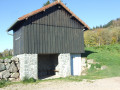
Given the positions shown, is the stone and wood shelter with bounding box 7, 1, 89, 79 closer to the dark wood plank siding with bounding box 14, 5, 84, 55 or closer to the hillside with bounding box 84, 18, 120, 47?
the dark wood plank siding with bounding box 14, 5, 84, 55

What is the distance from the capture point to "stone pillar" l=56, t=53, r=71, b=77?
14.2 meters

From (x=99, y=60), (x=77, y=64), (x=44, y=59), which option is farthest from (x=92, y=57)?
(x=44, y=59)

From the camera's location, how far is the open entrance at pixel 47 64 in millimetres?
16391

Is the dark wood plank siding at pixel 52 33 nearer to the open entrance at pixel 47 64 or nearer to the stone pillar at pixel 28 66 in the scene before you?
the stone pillar at pixel 28 66

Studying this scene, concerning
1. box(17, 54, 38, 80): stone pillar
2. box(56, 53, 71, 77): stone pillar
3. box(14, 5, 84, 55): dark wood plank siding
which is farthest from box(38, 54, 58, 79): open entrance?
box(17, 54, 38, 80): stone pillar

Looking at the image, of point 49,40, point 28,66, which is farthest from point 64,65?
point 28,66

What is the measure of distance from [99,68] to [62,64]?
4172 millimetres

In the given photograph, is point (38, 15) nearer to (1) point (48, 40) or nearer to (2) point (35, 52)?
(1) point (48, 40)

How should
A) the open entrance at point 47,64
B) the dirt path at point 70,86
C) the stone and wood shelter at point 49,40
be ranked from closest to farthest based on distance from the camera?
1. the dirt path at point 70,86
2. the stone and wood shelter at point 49,40
3. the open entrance at point 47,64

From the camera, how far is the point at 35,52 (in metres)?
12.5

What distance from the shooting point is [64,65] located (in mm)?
14344

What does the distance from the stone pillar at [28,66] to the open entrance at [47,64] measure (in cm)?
394

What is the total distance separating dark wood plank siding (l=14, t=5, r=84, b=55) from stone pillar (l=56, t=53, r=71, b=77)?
23.0 inches

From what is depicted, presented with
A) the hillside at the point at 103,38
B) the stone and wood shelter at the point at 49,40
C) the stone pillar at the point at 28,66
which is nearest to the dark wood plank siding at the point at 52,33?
the stone and wood shelter at the point at 49,40
